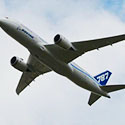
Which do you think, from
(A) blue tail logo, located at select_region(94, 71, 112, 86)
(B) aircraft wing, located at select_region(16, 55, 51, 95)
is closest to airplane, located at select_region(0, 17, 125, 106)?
(B) aircraft wing, located at select_region(16, 55, 51, 95)

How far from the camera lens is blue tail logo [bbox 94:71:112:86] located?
5098 cm

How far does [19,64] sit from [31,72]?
2.75m

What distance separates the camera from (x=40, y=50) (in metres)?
42.8

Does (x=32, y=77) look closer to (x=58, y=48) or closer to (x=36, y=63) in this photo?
(x=36, y=63)

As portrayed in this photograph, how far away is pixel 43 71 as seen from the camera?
166 feet

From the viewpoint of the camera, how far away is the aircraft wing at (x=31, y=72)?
48375mm

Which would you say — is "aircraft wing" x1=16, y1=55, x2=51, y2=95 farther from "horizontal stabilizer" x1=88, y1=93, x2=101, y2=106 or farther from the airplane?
"horizontal stabilizer" x1=88, y1=93, x2=101, y2=106

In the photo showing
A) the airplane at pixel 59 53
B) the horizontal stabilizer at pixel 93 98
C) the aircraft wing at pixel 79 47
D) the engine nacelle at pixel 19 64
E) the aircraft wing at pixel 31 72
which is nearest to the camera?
the airplane at pixel 59 53

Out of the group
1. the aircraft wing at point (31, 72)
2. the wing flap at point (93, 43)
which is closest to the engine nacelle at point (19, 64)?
the aircraft wing at point (31, 72)

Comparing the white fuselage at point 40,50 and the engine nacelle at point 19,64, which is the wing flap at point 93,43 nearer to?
the white fuselage at point 40,50

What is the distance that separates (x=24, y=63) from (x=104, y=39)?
35.5 feet

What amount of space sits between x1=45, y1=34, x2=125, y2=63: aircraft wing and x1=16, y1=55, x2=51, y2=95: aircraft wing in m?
4.80

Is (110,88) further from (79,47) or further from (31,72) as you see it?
(31,72)

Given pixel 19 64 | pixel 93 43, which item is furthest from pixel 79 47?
pixel 19 64
